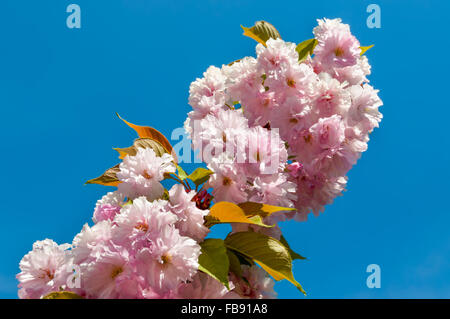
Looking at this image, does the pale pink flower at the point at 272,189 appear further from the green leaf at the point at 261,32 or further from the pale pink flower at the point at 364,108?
the green leaf at the point at 261,32

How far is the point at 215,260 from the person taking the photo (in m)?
1.36

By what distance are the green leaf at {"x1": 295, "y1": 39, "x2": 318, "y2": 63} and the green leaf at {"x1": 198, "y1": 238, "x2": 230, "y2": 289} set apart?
0.96 m

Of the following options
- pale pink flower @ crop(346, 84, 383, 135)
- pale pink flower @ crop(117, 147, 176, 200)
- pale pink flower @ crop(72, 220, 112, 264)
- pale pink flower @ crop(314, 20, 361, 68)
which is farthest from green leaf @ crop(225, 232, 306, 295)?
pale pink flower @ crop(314, 20, 361, 68)

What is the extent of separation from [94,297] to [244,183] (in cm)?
61

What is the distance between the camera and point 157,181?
1.46 m

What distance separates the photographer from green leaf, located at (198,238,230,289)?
1.32 meters

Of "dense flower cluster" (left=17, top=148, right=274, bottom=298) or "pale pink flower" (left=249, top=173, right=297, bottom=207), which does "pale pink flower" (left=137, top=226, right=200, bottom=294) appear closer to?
"dense flower cluster" (left=17, top=148, right=274, bottom=298)

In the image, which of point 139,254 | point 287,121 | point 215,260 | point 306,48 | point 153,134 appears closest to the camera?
point 139,254

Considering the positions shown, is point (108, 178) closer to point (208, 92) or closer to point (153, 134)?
point (153, 134)

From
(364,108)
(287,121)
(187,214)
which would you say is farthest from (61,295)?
(364,108)

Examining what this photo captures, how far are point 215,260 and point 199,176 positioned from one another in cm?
32

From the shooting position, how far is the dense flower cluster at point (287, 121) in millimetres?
1521
